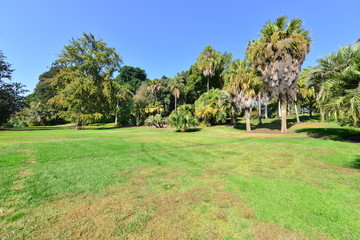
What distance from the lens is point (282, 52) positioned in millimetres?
16984

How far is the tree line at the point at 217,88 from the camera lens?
11.5m

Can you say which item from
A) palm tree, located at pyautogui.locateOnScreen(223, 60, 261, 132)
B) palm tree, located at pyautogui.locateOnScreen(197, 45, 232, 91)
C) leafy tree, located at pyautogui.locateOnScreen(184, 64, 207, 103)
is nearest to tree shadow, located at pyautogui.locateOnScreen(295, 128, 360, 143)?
palm tree, located at pyautogui.locateOnScreen(223, 60, 261, 132)

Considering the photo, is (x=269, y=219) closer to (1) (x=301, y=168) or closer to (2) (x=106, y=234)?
(2) (x=106, y=234)

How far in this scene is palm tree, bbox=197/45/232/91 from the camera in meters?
37.2

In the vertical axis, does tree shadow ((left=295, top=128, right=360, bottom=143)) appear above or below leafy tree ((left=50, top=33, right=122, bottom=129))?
below

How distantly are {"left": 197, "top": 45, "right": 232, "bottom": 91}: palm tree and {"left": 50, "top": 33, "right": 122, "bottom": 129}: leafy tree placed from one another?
1945 centimetres

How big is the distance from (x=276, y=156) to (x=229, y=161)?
8.47 feet

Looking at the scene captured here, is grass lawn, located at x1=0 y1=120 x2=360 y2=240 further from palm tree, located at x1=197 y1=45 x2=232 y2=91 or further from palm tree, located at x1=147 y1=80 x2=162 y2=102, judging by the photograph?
palm tree, located at x1=147 y1=80 x2=162 y2=102

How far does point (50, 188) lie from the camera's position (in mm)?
4223

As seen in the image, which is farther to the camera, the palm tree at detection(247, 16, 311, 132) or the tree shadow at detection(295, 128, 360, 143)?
the palm tree at detection(247, 16, 311, 132)

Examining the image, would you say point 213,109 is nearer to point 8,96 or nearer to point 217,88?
point 217,88

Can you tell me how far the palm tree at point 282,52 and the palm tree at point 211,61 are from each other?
18.9 m

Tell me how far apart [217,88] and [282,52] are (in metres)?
17.9

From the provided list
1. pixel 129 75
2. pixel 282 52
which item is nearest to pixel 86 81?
pixel 282 52
